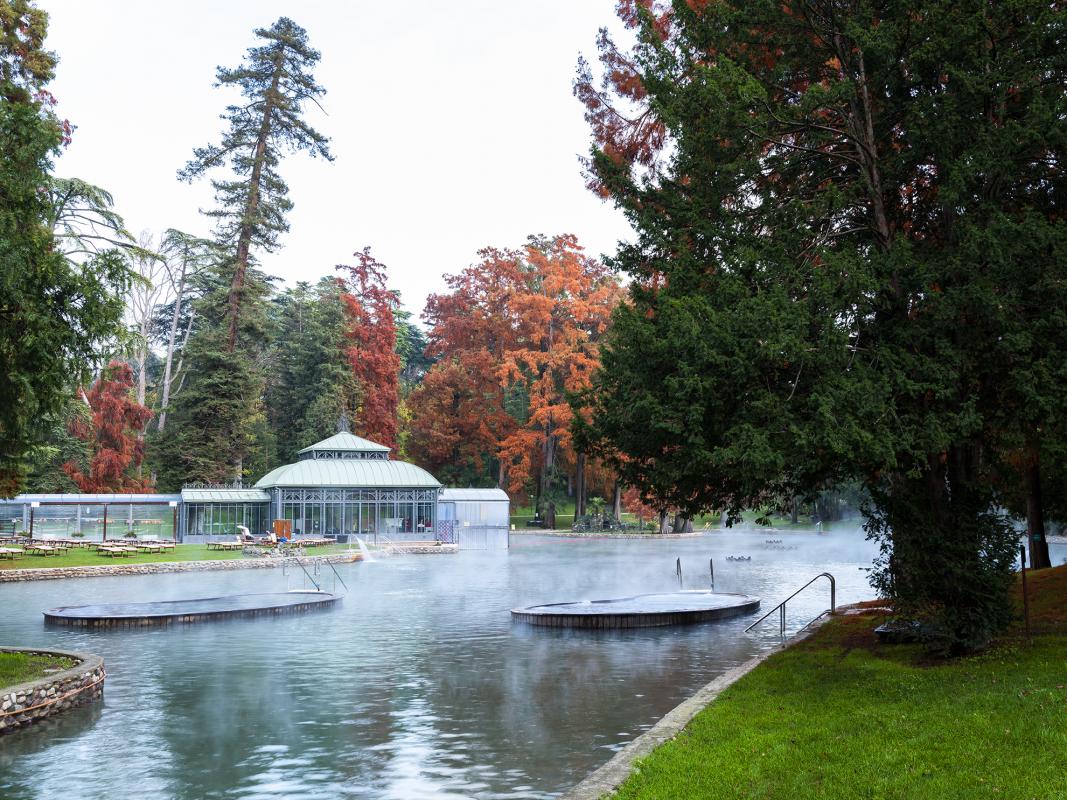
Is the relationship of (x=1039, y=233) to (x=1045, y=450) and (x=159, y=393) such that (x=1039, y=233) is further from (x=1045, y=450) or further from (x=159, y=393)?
(x=159, y=393)

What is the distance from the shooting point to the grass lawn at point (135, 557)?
27.7m

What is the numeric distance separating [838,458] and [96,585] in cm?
2162

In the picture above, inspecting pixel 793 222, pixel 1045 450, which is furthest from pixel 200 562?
pixel 1045 450

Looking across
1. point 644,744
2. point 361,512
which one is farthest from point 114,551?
point 644,744

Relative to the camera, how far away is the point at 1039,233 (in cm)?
949

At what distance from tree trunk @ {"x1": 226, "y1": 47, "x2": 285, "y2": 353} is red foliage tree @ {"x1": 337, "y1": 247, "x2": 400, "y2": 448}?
27.6ft

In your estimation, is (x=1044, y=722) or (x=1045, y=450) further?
(x=1045, y=450)

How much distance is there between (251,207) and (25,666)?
3908cm

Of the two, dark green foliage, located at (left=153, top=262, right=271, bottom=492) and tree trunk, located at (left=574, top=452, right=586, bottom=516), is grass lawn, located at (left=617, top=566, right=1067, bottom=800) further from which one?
tree trunk, located at (left=574, top=452, right=586, bottom=516)

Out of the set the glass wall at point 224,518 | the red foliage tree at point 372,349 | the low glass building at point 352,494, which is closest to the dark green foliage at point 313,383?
the red foliage tree at point 372,349

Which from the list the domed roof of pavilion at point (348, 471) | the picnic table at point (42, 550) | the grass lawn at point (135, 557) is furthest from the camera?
the domed roof of pavilion at point (348, 471)

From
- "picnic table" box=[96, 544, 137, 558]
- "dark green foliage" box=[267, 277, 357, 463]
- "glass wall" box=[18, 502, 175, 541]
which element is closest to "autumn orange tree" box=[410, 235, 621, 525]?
"dark green foliage" box=[267, 277, 357, 463]

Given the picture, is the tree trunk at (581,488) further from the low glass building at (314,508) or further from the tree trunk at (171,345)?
the tree trunk at (171,345)

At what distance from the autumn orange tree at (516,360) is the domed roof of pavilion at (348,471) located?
412 inches
